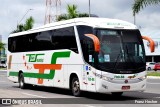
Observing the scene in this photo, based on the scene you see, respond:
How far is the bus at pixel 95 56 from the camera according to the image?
16.3m

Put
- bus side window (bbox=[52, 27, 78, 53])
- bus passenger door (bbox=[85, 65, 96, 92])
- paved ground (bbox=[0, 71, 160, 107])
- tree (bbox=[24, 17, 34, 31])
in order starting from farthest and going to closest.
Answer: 1. tree (bbox=[24, 17, 34, 31])
2. bus side window (bbox=[52, 27, 78, 53])
3. bus passenger door (bbox=[85, 65, 96, 92])
4. paved ground (bbox=[0, 71, 160, 107])

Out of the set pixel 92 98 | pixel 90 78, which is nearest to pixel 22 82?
pixel 92 98

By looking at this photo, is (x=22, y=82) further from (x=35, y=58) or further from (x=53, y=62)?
(x=53, y=62)

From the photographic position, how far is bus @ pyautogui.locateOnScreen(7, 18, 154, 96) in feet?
53.6

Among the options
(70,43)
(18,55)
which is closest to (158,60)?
(18,55)

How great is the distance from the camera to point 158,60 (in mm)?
79000

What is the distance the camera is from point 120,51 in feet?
54.6

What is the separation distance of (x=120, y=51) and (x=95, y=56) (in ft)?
3.45

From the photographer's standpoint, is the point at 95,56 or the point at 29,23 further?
the point at 29,23

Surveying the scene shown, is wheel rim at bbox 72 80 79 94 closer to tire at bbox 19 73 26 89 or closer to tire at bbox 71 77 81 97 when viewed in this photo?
tire at bbox 71 77 81 97

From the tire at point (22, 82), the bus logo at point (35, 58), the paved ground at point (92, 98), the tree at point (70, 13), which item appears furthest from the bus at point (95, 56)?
the tree at point (70, 13)

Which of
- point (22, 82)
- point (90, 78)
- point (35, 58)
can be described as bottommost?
point (22, 82)

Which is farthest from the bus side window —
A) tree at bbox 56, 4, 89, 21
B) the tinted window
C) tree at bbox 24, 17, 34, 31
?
tree at bbox 24, 17, 34, 31

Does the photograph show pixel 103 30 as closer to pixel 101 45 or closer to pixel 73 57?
pixel 101 45
